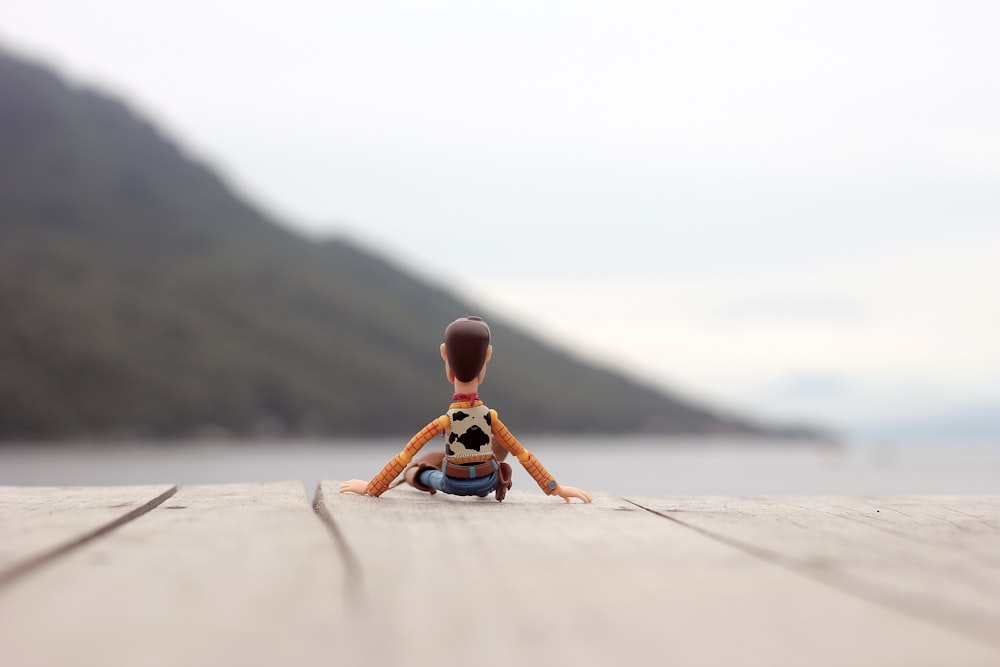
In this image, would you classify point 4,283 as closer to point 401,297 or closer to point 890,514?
point 401,297

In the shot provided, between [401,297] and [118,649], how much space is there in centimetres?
15789

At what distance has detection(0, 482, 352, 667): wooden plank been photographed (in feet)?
4.99

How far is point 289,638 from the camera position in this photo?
157 cm

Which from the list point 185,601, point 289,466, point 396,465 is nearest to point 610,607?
point 185,601

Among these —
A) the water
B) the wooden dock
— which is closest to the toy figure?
the wooden dock

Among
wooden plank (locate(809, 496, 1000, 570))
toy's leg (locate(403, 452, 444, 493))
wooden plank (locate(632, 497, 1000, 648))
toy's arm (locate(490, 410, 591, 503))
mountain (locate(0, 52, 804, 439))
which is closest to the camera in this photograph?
wooden plank (locate(632, 497, 1000, 648))

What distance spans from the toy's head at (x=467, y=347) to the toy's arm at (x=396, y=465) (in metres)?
0.23

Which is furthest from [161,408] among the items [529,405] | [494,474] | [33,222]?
[494,474]

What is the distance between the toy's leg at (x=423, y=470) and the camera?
4.27 meters

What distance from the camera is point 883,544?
2463 mm

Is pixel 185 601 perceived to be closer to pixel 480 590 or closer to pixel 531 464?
pixel 480 590

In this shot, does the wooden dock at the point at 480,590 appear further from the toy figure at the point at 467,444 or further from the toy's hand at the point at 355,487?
the toy figure at the point at 467,444

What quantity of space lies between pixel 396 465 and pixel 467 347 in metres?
0.63

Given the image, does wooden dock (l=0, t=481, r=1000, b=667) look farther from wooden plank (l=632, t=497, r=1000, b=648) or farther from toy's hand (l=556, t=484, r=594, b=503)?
toy's hand (l=556, t=484, r=594, b=503)
